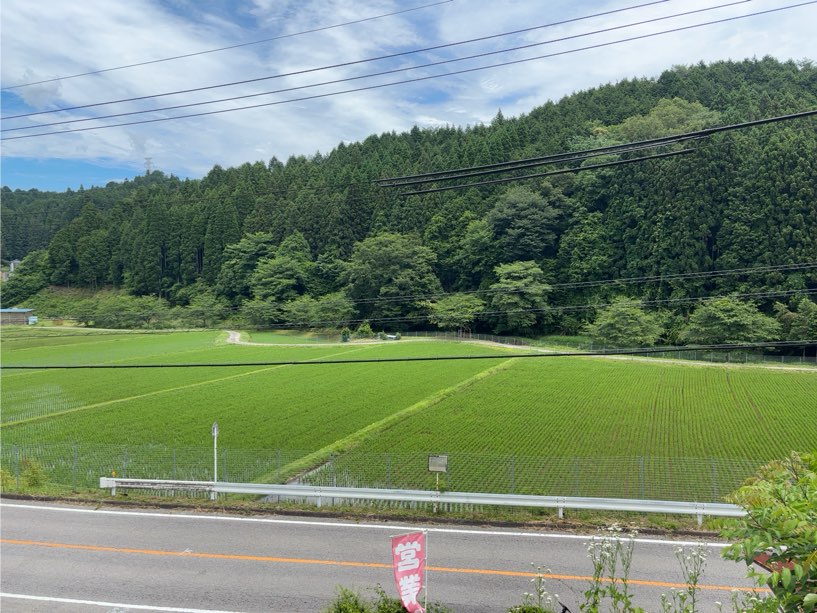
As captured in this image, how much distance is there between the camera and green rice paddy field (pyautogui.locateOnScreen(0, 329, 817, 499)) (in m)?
17.2

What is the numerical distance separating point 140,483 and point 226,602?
683 centimetres

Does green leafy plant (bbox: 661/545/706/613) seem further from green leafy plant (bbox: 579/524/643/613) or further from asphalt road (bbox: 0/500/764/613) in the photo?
asphalt road (bbox: 0/500/764/613)

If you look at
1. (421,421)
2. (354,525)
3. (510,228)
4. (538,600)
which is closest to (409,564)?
Answer: (538,600)

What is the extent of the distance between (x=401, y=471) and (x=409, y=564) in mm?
11957

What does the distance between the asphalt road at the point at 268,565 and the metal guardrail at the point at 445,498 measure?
0.79 meters

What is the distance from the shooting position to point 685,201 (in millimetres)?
53281

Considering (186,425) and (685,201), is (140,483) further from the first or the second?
(685,201)

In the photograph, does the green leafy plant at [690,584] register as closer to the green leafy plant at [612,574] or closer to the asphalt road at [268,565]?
the green leafy plant at [612,574]

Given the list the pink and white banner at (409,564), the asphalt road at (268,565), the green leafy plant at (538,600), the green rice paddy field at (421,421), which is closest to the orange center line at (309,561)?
the asphalt road at (268,565)

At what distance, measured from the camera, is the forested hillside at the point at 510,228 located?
167ft

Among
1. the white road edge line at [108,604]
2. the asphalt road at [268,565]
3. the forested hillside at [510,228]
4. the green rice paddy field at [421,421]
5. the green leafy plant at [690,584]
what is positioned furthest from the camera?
the forested hillside at [510,228]

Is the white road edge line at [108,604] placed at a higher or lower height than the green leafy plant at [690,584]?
lower

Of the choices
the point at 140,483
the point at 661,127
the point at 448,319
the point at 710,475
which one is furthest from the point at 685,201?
the point at 140,483

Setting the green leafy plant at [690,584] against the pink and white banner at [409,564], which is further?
the pink and white banner at [409,564]
